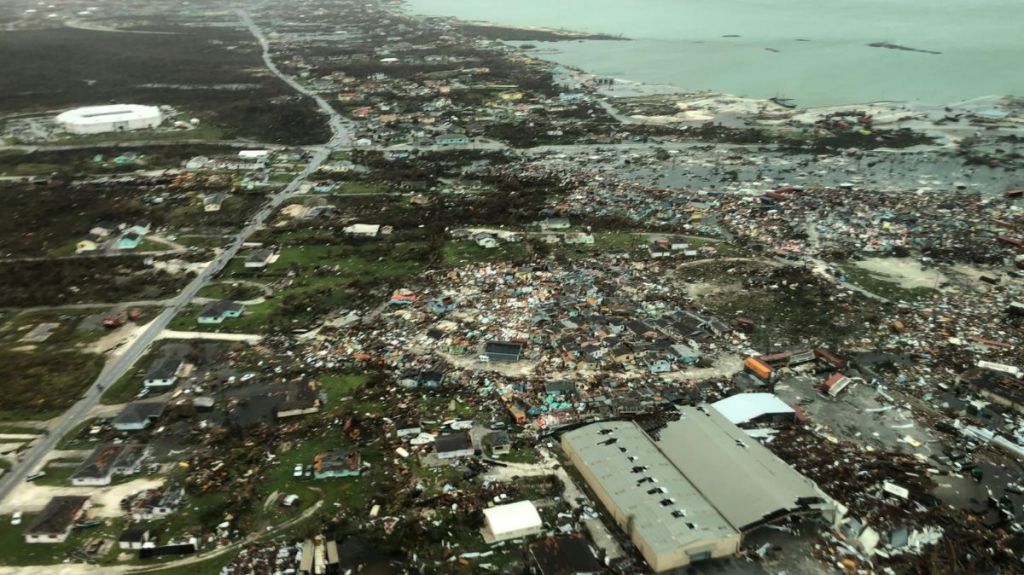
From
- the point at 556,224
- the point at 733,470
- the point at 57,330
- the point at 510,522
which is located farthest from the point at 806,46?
the point at 57,330

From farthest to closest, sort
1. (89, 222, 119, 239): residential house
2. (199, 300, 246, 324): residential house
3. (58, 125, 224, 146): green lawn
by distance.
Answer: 1. (58, 125, 224, 146): green lawn
2. (89, 222, 119, 239): residential house
3. (199, 300, 246, 324): residential house

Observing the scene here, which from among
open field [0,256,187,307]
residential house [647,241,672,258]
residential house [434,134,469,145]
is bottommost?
open field [0,256,187,307]

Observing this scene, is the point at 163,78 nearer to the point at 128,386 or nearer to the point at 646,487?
the point at 128,386

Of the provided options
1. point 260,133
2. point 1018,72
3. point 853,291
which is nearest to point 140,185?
point 260,133

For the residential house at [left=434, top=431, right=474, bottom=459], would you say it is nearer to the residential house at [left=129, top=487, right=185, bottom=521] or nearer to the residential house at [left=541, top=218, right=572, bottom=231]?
the residential house at [left=129, top=487, right=185, bottom=521]

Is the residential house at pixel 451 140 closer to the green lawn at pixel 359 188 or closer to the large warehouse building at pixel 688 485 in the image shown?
the green lawn at pixel 359 188

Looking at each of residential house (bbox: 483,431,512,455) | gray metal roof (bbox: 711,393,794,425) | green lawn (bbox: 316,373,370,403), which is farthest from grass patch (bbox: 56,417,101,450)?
gray metal roof (bbox: 711,393,794,425)
